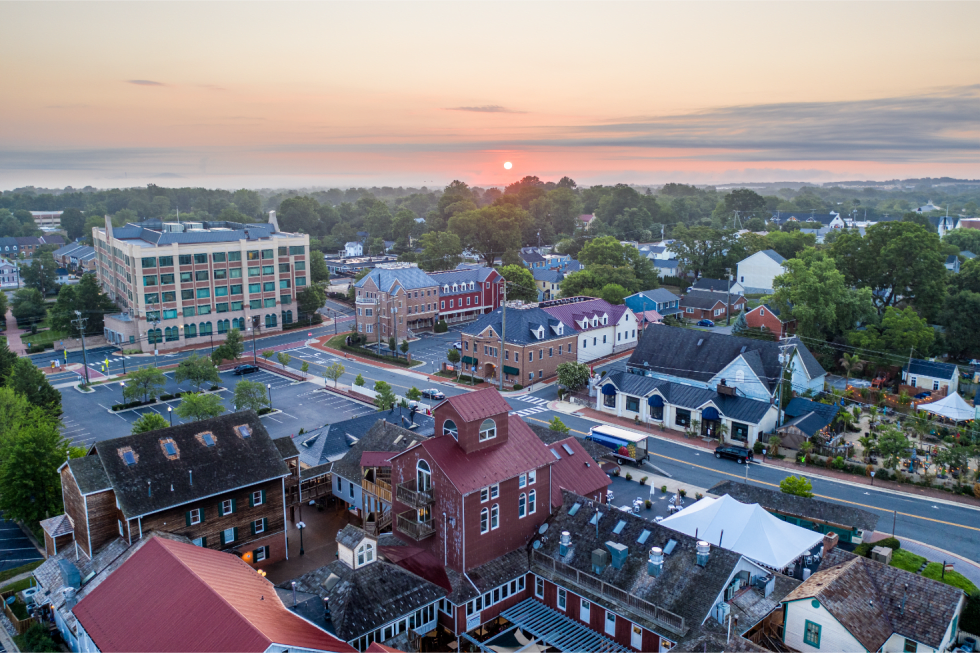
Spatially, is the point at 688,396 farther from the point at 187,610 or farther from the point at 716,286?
the point at 716,286

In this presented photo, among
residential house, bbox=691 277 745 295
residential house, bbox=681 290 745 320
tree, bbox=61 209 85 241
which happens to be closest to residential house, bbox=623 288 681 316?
residential house, bbox=681 290 745 320

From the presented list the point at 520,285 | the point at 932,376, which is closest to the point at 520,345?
the point at 520,285

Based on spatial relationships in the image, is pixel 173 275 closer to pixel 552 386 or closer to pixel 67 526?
pixel 552 386

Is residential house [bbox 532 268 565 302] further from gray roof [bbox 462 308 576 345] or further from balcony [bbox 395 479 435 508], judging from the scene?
balcony [bbox 395 479 435 508]

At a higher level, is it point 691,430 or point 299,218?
point 299,218

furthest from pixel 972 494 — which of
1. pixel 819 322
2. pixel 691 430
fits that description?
pixel 819 322
